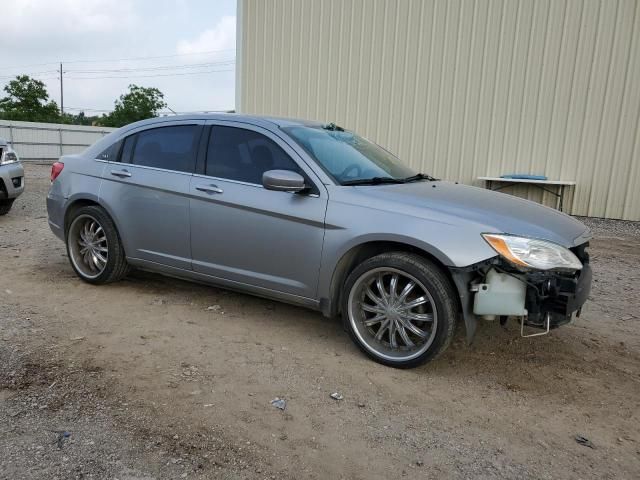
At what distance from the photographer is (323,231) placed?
3723 mm

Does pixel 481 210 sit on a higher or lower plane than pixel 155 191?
higher

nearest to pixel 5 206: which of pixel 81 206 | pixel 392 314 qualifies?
A: pixel 81 206

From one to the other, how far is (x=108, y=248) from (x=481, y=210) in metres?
3.40

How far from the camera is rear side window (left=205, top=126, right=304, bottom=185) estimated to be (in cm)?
407

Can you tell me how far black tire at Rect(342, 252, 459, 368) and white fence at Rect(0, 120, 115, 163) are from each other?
26.2m

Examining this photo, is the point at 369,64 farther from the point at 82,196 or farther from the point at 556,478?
the point at 556,478

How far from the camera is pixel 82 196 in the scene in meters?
5.02

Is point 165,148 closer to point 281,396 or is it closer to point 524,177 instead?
point 281,396

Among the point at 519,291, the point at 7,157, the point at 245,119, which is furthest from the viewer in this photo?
the point at 7,157

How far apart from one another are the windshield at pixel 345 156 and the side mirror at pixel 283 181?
287 millimetres

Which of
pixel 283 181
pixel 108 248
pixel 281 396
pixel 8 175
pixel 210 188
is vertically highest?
pixel 283 181

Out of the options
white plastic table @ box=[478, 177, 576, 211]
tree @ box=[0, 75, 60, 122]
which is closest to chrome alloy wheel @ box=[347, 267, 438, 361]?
white plastic table @ box=[478, 177, 576, 211]

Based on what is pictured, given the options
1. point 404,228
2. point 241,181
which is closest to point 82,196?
point 241,181

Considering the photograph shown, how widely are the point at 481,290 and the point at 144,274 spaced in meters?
3.80
